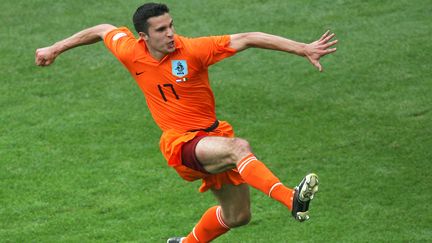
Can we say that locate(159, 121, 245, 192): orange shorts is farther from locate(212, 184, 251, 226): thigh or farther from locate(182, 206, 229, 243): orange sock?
locate(182, 206, 229, 243): orange sock

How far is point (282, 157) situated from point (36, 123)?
3498mm

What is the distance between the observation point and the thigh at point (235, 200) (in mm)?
9984

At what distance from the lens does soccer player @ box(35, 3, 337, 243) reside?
915 centimetres

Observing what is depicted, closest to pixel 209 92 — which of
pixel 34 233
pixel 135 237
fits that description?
pixel 135 237

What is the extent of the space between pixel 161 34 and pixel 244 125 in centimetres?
435

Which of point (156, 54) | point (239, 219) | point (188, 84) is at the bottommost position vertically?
point (239, 219)

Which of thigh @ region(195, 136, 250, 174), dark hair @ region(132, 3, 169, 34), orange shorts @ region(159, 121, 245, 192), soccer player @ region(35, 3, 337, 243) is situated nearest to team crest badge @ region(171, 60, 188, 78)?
soccer player @ region(35, 3, 337, 243)

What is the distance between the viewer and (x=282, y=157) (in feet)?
41.8

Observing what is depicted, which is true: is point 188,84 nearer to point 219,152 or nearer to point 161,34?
point 161,34

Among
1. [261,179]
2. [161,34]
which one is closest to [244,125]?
[161,34]

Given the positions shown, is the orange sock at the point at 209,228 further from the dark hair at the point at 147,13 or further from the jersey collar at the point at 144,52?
the dark hair at the point at 147,13

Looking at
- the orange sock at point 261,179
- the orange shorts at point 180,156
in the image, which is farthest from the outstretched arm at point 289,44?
the orange sock at point 261,179

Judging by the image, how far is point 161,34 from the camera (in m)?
9.48

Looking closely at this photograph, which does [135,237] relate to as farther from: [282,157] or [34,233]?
[282,157]
